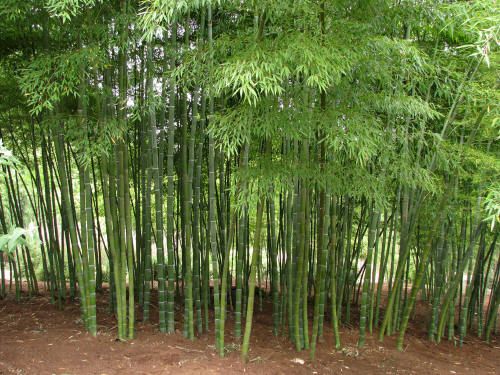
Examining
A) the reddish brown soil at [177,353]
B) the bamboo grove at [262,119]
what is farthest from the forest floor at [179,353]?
the bamboo grove at [262,119]

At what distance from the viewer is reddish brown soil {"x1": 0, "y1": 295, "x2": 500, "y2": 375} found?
3.30 m

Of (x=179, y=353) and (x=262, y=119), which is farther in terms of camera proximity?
(x=179, y=353)

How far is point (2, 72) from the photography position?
4.62 meters

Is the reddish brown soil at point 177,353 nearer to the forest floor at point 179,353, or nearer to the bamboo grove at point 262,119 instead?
the forest floor at point 179,353

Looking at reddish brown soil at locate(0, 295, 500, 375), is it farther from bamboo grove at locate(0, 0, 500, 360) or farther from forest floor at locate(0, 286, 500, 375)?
bamboo grove at locate(0, 0, 500, 360)

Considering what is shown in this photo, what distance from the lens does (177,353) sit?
3557mm

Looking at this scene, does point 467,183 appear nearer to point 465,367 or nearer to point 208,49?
Answer: point 465,367

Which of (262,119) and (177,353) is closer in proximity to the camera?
(262,119)

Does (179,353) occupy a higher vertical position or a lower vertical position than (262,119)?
lower

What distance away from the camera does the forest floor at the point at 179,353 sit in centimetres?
330

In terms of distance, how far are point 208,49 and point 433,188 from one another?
6.33 feet

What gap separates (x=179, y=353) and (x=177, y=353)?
0.02 meters

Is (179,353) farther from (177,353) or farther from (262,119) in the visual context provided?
(262,119)

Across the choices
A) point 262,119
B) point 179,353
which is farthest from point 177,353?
point 262,119
